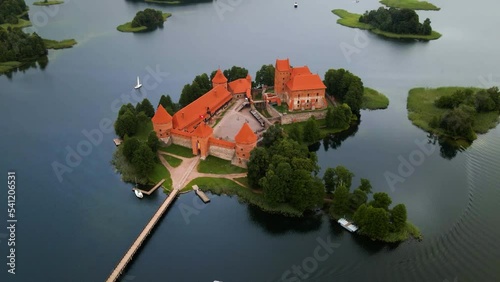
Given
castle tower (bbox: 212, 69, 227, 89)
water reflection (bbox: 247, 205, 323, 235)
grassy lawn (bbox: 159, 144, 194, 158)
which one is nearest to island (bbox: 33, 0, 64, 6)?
castle tower (bbox: 212, 69, 227, 89)

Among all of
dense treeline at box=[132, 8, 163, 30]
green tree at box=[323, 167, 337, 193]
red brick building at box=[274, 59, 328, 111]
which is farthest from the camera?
dense treeline at box=[132, 8, 163, 30]

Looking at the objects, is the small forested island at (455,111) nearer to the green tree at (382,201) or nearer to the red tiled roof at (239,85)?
the green tree at (382,201)

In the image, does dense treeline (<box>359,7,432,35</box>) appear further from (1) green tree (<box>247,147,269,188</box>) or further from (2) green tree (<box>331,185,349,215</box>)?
(2) green tree (<box>331,185,349,215</box>)

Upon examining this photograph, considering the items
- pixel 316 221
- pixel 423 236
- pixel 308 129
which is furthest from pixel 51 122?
pixel 423 236

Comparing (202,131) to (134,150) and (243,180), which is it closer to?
(243,180)

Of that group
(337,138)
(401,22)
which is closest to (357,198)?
(337,138)
